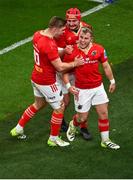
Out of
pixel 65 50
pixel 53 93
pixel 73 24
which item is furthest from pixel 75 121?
pixel 73 24

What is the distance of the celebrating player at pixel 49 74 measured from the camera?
10.4 m

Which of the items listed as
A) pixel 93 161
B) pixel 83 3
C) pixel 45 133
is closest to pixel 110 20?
pixel 83 3

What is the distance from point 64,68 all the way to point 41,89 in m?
0.67

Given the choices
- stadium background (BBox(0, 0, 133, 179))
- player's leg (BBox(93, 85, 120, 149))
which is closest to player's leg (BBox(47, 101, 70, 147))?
stadium background (BBox(0, 0, 133, 179))

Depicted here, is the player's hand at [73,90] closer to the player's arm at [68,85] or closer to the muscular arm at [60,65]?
the player's arm at [68,85]

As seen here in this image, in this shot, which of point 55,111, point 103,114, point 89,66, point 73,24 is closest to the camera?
point 89,66

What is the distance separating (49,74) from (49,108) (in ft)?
7.37

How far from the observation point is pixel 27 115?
1144cm

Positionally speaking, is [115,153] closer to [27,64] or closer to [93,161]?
[93,161]

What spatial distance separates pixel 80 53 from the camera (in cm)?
1058

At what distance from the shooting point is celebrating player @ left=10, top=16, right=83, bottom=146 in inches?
410

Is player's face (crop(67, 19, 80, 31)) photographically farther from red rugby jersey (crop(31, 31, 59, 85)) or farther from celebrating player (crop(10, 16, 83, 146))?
red rugby jersey (crop(31, 31, 59, 85))

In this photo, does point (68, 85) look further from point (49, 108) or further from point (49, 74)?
point (49, 108)

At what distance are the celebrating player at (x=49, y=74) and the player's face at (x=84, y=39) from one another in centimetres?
25
